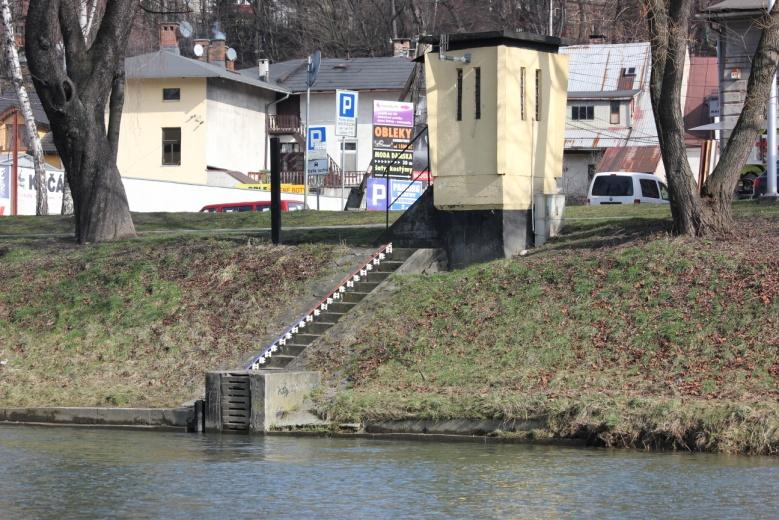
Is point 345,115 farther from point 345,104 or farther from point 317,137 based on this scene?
point 317,137

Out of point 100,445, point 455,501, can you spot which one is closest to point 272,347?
point 100,445

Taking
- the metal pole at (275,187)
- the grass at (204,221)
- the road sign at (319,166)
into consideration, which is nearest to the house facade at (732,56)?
the road sign at (319,166)

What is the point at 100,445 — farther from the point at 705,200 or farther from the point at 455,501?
the point at 705,200

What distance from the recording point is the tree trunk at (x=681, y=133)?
1927 centimetres

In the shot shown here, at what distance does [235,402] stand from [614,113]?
49.4 metres

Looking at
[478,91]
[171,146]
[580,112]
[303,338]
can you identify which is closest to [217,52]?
[171,146]

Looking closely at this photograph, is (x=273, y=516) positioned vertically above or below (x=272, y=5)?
below

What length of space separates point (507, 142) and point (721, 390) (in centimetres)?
717

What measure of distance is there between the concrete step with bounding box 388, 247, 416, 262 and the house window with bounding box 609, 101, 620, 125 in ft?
142

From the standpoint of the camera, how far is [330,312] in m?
19.5

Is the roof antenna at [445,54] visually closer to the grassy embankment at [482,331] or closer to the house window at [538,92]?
the house window at [538,92]

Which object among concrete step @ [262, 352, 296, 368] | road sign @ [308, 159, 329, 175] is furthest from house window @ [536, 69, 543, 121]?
road sign @ [308, 159, 329, 175]

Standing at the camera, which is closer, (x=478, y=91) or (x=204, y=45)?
(x=478, y=91)

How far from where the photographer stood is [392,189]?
135 feet
